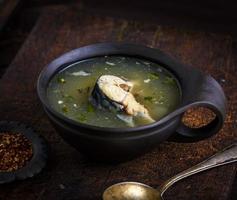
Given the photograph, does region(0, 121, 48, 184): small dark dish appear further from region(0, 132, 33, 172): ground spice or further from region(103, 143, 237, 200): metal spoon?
region(103, 143, 237, 200): metal spoon

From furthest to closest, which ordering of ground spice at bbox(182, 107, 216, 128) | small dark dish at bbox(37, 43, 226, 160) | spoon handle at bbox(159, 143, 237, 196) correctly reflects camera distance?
ground spice at bbox(182, 107, 216, 128)
spoon handle at bbox(159, 143, 237, 196)
small dark dish at bbox(37, 43, 226, 160)

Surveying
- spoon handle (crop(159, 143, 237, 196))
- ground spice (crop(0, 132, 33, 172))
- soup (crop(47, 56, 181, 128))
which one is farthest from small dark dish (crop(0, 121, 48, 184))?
spoon handle (crop(159, 143, 237, 196))

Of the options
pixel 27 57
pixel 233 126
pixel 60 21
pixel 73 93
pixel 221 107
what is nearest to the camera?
pixel 221 107

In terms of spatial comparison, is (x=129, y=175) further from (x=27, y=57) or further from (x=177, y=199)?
(x=27, y=57)

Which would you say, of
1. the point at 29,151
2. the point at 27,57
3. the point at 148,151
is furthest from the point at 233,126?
the point at 27,57

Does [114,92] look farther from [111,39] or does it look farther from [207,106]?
[111,39]

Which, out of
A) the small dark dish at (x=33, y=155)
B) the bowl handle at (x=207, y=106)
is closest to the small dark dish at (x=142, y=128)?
the bowl handle at (x=207, y=106)
